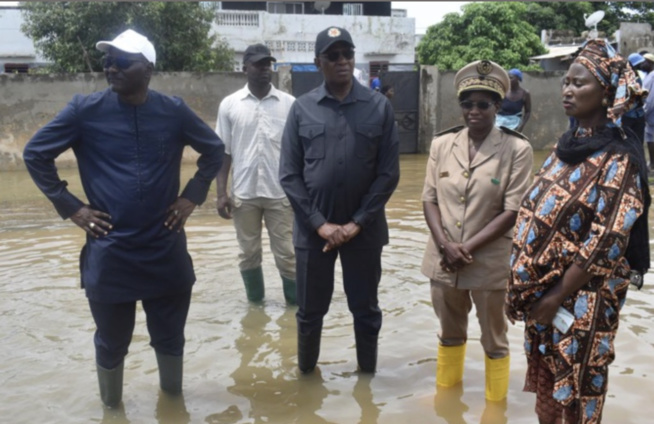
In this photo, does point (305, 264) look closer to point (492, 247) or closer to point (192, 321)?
point (492, 247)

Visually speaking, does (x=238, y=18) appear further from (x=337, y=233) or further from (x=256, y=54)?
(x=337, y=233)

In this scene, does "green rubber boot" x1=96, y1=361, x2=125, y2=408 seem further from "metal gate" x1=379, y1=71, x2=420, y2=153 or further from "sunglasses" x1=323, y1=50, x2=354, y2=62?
"metal gate" x1=379, y1=71, x2=420, y2=153

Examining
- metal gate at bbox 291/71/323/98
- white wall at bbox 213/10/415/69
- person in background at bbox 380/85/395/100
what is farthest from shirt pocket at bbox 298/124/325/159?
white wall at bbox 213/10/415/69

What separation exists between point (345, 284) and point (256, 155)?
64.6 inches

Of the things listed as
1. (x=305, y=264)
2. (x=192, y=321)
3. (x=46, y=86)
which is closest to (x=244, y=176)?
(x=192, y=321)

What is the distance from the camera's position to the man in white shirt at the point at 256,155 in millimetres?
5496

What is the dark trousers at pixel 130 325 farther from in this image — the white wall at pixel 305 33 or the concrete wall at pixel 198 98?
the white wall at pixel 305 33

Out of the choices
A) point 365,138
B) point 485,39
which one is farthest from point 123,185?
point 485,39

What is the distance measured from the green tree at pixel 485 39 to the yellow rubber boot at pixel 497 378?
86.5 feet

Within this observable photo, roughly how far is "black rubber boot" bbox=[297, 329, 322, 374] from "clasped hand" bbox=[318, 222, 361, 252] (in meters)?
0.64

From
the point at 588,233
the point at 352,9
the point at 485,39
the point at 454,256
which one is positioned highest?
the point at 352,9

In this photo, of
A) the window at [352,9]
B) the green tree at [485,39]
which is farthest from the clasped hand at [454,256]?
the window at [352,9]

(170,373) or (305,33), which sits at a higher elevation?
(305,33)

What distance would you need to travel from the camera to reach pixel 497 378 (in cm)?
395
